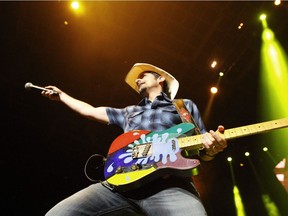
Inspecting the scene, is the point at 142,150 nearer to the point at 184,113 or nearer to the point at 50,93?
the point at 184,113

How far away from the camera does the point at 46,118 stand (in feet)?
19.5

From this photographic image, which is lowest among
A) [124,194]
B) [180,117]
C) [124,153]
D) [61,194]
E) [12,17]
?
[124,194]

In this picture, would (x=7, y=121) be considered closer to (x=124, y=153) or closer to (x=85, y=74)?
(x=85, y=74)

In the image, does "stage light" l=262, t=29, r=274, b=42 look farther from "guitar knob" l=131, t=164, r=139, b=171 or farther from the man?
"guitar knob" l=131, t=164, r=139, b=171

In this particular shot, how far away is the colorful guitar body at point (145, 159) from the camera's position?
173 centimetres

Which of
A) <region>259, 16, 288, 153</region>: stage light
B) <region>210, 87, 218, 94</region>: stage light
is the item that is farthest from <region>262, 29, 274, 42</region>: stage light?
<region>210, 87, 218, 94</region>: stage light

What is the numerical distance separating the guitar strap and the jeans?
2.05 feet

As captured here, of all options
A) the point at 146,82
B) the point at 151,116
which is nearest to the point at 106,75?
the point at 146,82

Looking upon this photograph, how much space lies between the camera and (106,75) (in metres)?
5.86

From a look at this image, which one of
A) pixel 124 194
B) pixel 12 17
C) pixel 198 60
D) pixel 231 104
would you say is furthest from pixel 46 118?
pixel 124 194

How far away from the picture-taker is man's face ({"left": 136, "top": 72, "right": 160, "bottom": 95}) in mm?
2965

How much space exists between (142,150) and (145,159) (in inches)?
4.2

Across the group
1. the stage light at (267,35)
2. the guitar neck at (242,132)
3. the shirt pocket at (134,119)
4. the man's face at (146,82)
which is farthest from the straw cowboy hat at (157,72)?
the stage light at (267,35)

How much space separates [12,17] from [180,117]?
12.8ft
